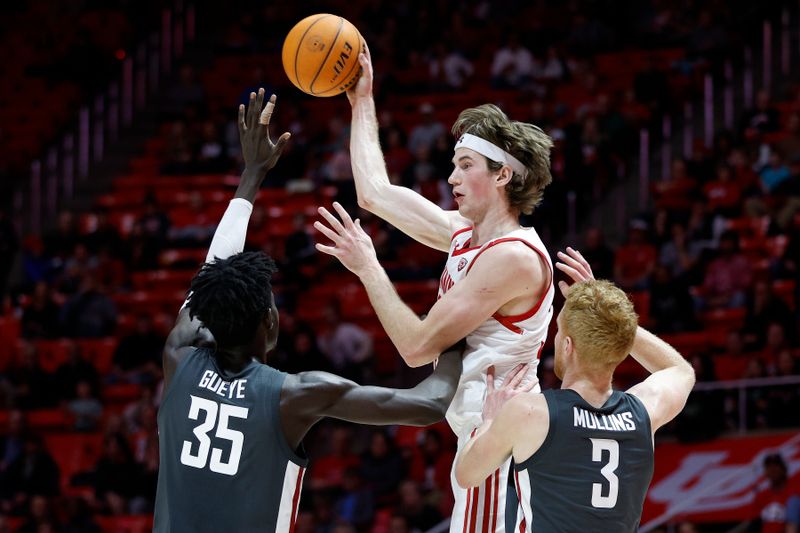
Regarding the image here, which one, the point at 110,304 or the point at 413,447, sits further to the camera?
the point at 110,304

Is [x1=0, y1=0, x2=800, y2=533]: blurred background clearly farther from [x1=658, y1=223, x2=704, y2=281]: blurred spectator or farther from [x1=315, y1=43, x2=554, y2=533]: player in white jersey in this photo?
[x1=315, y1=43, x2=554, y2=533]: player in white jersey

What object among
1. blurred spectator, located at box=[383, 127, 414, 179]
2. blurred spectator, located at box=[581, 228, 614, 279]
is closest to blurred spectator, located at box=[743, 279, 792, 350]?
blurred spectator, located at box=[581, 228, 614, 279]

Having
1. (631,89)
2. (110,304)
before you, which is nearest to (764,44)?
(631,89)

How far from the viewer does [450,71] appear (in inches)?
765

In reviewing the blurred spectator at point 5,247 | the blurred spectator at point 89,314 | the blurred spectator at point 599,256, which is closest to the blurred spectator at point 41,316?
the blurred spectator at point 89,314

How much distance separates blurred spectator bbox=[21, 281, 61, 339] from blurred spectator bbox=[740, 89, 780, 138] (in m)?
9.03

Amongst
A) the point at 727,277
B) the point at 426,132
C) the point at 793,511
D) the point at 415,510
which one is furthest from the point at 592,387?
the point at 426,132

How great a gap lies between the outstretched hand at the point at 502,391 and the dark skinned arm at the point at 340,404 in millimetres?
215

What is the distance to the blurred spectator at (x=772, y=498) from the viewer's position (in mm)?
10227

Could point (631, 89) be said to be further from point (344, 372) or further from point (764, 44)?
point (344, 372)

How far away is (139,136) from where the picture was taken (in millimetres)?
21312

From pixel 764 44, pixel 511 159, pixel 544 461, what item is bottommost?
pixel 544 461

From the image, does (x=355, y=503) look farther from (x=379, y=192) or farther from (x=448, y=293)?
(x=448, y=293)

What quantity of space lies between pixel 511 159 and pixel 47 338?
11.4 m
